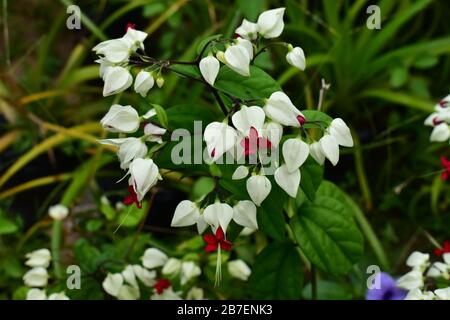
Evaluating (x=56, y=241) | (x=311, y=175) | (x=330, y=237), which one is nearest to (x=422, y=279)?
(x=330, y=237)

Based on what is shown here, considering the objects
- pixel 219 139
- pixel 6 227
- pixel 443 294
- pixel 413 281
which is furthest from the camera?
pixel 6 227

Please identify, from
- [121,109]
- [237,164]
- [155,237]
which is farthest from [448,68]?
[121,109]

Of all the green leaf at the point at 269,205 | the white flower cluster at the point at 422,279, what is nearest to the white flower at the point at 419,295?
the white flower cluster at the point at 422,279

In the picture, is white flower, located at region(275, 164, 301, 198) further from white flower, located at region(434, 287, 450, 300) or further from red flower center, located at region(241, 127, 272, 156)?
white flower, located at region(434, 287, 450, 300)

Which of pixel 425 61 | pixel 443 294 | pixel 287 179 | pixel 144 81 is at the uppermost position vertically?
pixel 425 61

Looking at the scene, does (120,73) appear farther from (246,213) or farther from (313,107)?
(313,107)

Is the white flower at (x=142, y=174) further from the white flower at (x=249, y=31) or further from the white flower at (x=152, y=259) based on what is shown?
the white flower at (x=152, y=259)

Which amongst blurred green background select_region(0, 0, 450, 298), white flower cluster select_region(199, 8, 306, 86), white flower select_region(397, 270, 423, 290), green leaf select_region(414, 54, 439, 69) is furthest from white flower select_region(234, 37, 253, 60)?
green leaf select_region(414, 54, 439, 69)

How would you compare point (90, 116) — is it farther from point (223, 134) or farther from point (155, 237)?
point (223, 134)
